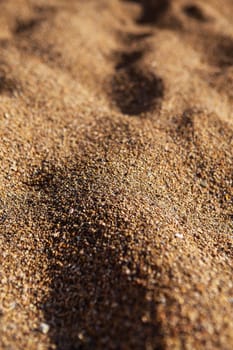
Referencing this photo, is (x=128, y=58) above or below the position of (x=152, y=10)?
below

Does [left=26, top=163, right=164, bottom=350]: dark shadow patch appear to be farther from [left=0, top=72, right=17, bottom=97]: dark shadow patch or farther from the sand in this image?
[left=0, top=72, right=17, bottom=97]: dark shadow patch

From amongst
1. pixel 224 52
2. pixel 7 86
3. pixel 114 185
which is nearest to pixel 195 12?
pixel 224 52

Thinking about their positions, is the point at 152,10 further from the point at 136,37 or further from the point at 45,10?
the point at 45,10

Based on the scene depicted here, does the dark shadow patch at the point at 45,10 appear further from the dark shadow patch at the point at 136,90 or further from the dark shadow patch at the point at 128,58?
the dark shadow patch at the point at 136,90

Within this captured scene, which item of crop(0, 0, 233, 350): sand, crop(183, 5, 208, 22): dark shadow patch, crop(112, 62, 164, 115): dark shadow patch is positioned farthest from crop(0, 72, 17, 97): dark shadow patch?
crop(183, 5, 208, 22): dark shadow patch

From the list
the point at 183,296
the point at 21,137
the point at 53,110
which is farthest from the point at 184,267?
the point at 53,110

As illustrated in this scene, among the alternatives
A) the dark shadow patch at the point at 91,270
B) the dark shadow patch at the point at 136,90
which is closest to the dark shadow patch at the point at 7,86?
the dark shadow patch at the point at 136,90
